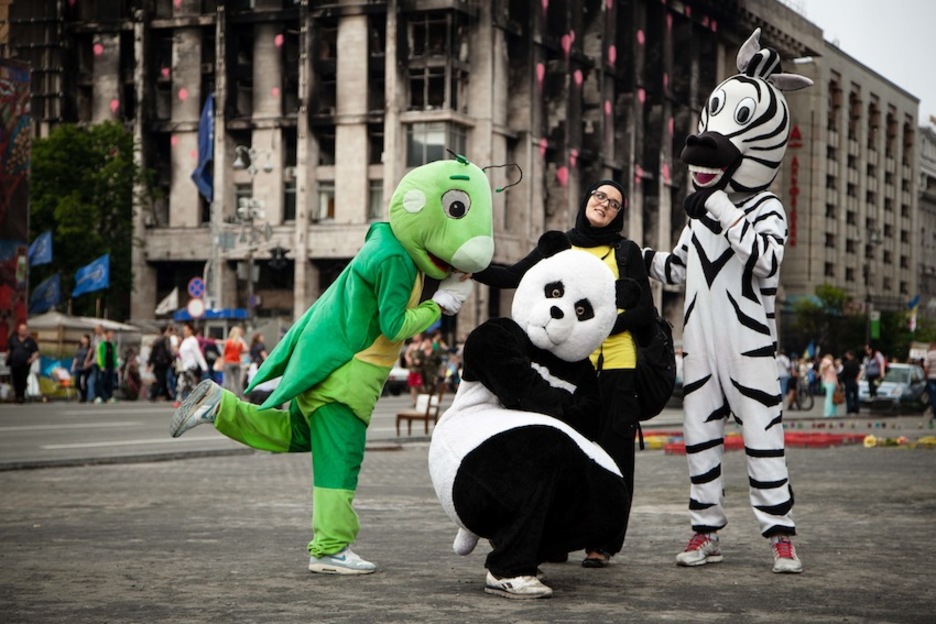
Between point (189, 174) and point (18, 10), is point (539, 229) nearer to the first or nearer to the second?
point (189, 174)

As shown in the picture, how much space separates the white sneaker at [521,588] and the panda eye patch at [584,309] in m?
1.26

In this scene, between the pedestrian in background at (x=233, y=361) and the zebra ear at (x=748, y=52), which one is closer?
the zebra ear at (x=748, y=52)

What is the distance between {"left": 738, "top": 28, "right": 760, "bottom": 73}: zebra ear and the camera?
824 centimetres

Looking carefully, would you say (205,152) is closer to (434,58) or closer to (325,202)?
(325,202)

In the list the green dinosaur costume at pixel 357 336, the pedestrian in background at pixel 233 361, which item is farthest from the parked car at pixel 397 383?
the green dinosaur costume at pixel 357 336

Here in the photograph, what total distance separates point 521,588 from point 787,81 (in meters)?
3.41

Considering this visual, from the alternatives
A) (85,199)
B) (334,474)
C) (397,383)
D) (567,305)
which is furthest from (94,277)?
(567,305)

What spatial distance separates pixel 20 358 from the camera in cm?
3234

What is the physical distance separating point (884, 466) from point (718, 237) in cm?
917

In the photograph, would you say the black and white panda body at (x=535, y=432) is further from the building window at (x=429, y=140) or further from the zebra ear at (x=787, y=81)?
the building window at (x=429, y=140)

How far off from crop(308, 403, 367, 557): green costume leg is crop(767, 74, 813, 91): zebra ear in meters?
3.05

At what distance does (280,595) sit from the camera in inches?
259

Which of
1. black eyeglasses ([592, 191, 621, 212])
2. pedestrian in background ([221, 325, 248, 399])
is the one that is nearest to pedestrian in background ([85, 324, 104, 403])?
pedestrian in background ([221, 325, 248, 399])

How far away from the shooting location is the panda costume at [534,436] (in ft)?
21.6
